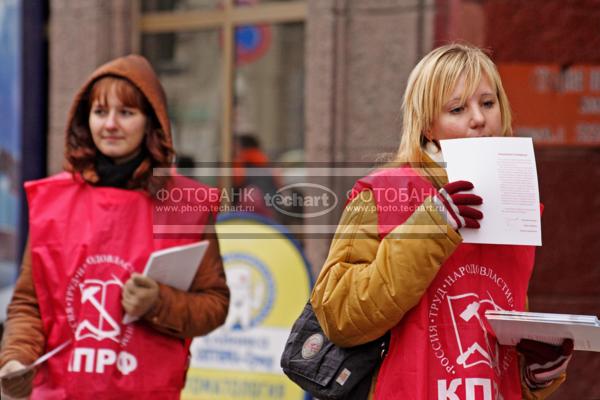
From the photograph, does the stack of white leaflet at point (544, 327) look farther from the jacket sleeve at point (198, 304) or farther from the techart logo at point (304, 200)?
the techart logo at point (304, 200)

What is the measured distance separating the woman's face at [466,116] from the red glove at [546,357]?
636mm

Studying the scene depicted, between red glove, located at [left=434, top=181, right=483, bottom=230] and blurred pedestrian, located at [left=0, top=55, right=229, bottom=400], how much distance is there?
3.77 feet

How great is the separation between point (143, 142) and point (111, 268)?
0.54m

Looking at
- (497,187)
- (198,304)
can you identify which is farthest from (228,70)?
(497,187)

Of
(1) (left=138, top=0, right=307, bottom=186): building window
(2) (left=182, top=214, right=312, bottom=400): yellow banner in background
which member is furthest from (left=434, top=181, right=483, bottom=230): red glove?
(1) (left=138, top=0, right=307, bottom=186): building window

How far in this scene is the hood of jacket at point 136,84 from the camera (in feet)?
11.5

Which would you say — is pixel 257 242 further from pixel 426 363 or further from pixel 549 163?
pixel 426 363

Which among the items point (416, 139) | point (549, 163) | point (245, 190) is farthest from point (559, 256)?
point (416, 139)

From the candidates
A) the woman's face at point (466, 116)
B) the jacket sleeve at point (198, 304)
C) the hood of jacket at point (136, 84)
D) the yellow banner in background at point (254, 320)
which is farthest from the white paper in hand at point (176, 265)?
the yellow banner in background at point (254, 320)

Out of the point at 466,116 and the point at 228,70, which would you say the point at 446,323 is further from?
the point at 228,70

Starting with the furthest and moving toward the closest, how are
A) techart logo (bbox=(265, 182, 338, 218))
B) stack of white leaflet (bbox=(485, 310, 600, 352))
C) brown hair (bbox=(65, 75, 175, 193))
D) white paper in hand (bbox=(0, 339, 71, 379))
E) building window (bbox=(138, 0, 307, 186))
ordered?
1. building window (bbox=(138, 0, 307, 186))
2. techart logo (bbox=(265, 182, 338, 218))
3. brown hair (bbox=(65, 75, 175, 193))
4. white paper in hand (bbox=(0, 339, 71, 379))
5. stack of white leaflet (bbox=(485, 310, 600, 352))

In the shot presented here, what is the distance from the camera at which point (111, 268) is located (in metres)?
3.29

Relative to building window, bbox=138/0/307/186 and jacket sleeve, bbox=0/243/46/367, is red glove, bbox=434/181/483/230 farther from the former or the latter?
building window, bbox=138/0/307/186

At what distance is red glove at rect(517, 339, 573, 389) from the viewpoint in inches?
108
